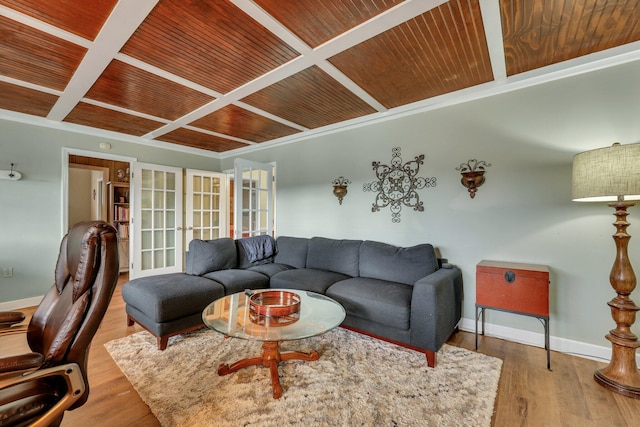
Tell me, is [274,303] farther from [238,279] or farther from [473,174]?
[473,174]

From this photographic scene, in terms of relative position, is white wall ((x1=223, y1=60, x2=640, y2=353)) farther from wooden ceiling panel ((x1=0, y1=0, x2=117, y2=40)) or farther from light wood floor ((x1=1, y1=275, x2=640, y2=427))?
wooden ceiling panel ((x1=0, y1=0, x2=117, y2=40))

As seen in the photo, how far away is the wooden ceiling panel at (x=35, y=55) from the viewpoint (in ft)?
6.03

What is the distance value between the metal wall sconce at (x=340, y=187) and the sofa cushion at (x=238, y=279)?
1430 mm

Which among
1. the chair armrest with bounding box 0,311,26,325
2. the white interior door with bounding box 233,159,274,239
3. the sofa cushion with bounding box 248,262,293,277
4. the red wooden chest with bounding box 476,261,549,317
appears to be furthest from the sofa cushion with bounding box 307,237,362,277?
the chair armrest with bounding box 0,311,26,325

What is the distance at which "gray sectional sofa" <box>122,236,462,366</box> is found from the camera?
2.17 meters

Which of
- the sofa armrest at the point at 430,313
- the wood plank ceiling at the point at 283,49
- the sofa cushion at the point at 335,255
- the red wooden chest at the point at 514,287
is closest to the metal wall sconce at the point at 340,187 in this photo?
the sofa cushion at the point at 335,255

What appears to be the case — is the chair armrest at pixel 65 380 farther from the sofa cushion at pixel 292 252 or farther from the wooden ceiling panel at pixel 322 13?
the sofa cushion at pixel 292 252

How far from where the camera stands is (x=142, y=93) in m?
2.74

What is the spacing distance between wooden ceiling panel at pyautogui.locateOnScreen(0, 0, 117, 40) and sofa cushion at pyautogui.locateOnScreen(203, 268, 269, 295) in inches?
86.7

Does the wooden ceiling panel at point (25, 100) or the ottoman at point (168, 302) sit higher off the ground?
the wooden ceiling panel at point (25, 100)

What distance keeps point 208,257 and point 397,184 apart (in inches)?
91.5

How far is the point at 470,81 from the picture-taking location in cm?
250

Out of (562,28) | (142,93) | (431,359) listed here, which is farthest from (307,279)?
(562,28)

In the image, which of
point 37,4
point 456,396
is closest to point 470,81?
point 456,396
